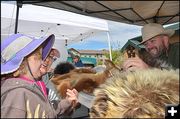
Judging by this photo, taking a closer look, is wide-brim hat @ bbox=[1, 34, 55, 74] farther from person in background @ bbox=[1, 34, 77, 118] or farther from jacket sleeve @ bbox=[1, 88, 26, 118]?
jacket sleeve @ bbox=[1, 88, 26, 118]

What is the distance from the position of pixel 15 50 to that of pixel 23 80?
0.19 metres

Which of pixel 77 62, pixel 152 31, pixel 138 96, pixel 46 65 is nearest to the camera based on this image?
pixel 138 96

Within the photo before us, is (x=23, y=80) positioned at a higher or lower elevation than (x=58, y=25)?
lower

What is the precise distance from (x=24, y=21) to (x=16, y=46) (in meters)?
6.59

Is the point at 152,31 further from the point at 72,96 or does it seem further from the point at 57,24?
the point at 57,24

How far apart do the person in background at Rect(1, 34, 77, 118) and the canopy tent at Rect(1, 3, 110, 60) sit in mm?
5810

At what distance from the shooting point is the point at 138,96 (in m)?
1.35

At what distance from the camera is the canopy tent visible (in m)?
8.38

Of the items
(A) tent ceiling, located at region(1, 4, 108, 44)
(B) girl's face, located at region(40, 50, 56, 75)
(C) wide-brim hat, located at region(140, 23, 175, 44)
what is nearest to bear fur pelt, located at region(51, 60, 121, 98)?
(B) girl's face, located at region(40, 50, 56, 75)

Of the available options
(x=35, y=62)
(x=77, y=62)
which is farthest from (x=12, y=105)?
(x=77, y=62)

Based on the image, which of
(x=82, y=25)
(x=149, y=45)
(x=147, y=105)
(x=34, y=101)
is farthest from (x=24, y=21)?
(x=147, y=105)

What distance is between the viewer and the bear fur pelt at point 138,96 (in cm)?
132

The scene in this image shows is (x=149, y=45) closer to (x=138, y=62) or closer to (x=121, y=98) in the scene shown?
(x=138, y=62)

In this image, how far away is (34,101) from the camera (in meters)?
1.73
